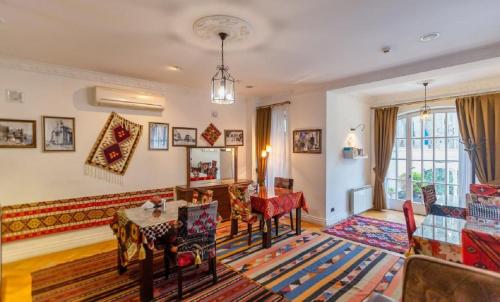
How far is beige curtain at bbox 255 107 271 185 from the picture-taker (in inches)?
214

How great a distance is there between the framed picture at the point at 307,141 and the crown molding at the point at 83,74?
2308 millimetres

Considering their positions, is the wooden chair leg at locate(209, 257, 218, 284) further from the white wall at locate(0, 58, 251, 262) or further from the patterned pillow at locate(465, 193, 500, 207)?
the patterned pillow at locate(465, 193, 500, 207)

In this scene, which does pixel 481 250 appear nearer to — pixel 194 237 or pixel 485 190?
pixel 194 237

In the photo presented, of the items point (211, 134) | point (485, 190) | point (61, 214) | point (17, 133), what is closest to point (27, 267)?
point (61, 214)

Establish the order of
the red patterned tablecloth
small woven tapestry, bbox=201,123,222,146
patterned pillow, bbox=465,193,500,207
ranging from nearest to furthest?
patterned pillow, bbox=465,193,500,207 → the red patterned tablecloth → small woven tapestry, bbox=201,123,222,146

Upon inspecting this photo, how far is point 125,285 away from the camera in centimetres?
263

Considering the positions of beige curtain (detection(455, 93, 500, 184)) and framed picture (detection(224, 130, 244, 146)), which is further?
framed picture (detection(224, 130, 244, 146))

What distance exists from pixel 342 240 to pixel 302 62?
2734mm

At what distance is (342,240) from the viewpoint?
384 cm

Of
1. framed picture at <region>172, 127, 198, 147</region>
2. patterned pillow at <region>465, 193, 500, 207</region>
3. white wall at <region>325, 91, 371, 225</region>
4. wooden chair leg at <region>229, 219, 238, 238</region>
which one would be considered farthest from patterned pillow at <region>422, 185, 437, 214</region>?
framed picture at <region>172, 127, 198, 147</region>

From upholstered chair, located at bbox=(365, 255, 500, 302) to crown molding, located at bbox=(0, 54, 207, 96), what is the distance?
4333mm

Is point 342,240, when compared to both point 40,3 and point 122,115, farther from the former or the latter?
point 40,3

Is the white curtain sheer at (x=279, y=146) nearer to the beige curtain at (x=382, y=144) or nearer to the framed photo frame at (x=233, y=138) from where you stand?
the framed photo frame at (x=233, y=138)

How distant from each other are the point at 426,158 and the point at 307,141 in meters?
2.64
